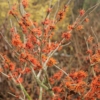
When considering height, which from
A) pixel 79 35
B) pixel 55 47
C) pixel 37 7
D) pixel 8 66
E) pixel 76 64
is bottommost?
pixel 8 66

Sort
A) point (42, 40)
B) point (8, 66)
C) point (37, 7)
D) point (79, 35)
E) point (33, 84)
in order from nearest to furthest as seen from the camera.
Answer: point (42, 40), point (8, 66), point (33, 84), point (79, 35), point (37, 7)

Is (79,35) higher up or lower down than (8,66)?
higher up

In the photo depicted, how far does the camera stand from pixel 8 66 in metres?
3.49

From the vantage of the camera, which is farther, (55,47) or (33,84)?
(33,84)

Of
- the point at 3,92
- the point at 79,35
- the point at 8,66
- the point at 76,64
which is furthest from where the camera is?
the point at 79,35

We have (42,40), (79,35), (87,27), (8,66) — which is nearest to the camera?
(42,40)

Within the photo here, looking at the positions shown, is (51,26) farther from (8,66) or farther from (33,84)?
(33,84)

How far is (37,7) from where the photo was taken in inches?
462

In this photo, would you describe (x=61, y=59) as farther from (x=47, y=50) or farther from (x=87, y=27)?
(x=47, y=50)

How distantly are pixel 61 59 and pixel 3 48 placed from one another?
2650 millimetres

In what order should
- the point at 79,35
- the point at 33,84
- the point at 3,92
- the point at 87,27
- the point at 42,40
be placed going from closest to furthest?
the point at 42,40 < the point at 33,84 < the point at 3,92 < the point at 79,35 < the point at 87,27

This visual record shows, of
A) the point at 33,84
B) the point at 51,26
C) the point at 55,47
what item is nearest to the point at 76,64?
the point at 33,84

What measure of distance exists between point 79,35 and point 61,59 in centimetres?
97

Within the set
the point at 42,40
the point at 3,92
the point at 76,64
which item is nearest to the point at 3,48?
the point at 3,92
